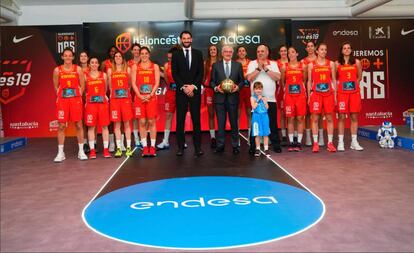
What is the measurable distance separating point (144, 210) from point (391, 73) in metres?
7.71

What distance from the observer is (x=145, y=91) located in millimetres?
5660

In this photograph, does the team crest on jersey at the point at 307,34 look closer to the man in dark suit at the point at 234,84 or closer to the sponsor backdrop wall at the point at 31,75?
the man in dark suit at the point at 234,84

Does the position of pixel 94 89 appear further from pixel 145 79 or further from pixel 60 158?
pixel 60 158

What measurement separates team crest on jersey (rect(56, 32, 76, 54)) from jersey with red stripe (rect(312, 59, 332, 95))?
211 inches

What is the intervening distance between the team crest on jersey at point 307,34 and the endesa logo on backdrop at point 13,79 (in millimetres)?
5896

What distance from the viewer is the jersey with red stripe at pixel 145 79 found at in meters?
5.67

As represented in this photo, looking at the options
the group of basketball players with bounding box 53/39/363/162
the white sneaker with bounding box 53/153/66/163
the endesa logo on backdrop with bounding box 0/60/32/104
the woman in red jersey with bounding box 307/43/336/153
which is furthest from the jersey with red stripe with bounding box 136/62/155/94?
the endesa logo on backdrop with bounding box 0/60/32/104

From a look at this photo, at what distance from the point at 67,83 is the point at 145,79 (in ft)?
3.43

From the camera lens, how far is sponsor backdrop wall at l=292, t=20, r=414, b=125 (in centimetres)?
893

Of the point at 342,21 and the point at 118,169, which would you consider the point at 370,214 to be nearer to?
the point at 118,169

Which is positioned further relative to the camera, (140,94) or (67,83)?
(140,94)

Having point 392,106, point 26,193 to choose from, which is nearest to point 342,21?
point 392,106

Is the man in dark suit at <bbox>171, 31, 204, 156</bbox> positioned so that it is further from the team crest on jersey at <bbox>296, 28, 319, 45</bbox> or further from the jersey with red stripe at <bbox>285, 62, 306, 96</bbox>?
the team crest on jersey at <bbox>296, 28, 319, 45</bbox>

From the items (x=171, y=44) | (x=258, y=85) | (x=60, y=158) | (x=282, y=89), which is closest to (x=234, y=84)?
(x=258, y=85)
